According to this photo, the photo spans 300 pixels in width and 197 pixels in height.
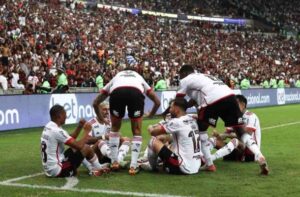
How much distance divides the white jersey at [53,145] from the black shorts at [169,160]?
4.88 feet

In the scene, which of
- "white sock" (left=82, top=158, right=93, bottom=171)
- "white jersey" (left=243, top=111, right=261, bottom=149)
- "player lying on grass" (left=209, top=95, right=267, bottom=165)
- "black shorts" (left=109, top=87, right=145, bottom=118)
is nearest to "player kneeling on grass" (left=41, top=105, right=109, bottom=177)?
"white sock" (left=82, top=158, right=93, bottom=171)

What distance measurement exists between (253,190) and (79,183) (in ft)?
8.54

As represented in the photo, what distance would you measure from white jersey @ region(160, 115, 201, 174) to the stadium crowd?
39.4 feet

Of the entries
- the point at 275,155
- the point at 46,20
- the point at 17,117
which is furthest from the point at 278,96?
the point at 275,155

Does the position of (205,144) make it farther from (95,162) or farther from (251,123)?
(95,162)

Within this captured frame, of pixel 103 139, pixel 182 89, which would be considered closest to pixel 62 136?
pixel 103 139

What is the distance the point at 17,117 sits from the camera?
56.1 ft

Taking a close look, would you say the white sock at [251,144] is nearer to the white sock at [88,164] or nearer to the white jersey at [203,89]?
the white jersey at [203,89]

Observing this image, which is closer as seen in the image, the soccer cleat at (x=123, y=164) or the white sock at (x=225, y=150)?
the soccer cleat at (x=123, y=164)

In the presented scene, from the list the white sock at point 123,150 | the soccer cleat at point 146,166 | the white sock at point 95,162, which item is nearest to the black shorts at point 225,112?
the soccer cleat at point 146,166

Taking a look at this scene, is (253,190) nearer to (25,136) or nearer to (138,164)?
(138,164)

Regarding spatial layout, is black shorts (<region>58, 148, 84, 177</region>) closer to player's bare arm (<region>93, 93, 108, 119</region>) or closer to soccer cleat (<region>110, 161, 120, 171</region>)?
soccer cleat (<region>110, 161, 120, 171</region>)

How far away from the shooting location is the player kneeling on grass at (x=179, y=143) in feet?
27.2

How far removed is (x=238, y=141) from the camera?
9945mm
